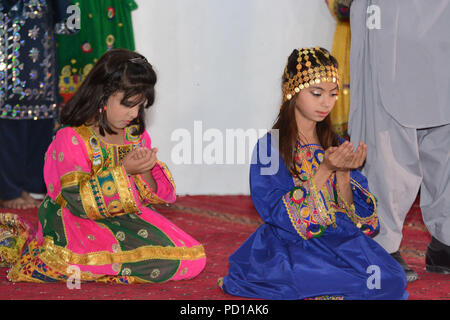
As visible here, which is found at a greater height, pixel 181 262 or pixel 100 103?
pixel 100 103

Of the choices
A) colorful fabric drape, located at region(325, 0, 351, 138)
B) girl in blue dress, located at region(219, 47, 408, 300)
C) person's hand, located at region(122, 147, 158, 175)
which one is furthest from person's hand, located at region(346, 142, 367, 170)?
colorful fabric drape, located at region(325, 0, 351, 138)

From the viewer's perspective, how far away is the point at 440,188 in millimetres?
2387

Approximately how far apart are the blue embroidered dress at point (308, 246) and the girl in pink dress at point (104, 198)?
35 centimetres

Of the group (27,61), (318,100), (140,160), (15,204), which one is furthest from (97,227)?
(27,61)

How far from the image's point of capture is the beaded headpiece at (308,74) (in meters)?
2.03

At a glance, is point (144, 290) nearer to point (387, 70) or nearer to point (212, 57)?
point (387, 70)

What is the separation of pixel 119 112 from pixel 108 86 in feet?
0.37

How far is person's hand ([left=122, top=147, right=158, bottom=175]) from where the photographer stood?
205cm

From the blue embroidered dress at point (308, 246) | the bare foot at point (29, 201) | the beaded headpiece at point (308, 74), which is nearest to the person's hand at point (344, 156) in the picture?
the blue embroidered dress at point (308, 246)

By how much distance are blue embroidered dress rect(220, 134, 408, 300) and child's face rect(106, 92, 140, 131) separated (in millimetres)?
449

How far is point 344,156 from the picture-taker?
1.87m

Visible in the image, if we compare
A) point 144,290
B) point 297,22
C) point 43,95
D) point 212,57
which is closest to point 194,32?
point 212,57

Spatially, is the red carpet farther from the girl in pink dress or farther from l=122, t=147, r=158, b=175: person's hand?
l=122, t=147, r=158, b=175: person's hand

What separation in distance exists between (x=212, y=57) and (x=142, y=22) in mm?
538
